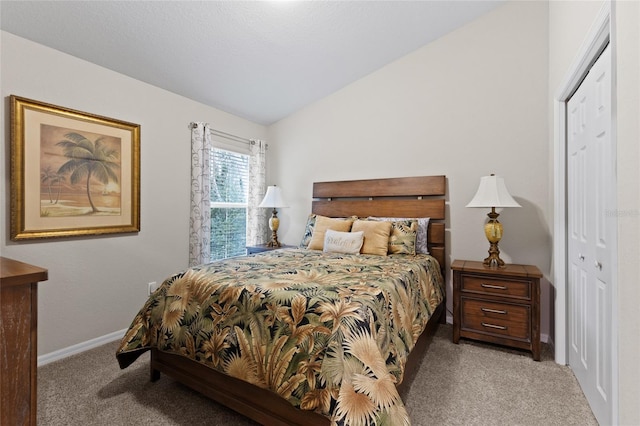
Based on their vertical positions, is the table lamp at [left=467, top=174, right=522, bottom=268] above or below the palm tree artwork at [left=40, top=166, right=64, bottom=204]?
below

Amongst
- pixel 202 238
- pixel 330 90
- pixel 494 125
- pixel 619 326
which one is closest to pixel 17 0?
pixel 202 238

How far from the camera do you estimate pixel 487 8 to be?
2.84 meters

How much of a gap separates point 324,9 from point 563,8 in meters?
1.76

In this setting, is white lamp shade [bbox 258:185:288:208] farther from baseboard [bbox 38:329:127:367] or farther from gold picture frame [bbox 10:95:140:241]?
baseboard [bbox 38:329:127:367]

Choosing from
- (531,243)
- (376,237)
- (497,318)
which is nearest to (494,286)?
(497,318)

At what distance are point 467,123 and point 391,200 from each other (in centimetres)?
109

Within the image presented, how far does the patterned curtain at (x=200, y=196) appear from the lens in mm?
3275

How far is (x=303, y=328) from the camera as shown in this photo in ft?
4.45

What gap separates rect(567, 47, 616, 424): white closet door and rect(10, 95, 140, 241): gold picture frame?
11.0 ft

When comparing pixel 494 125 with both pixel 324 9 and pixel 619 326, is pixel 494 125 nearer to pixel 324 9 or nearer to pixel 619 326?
pixel 324 9

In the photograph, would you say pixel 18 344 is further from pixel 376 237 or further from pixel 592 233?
pixel 592 233

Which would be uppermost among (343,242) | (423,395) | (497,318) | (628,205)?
(628,205)

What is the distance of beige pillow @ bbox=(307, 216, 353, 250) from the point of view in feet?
10.3

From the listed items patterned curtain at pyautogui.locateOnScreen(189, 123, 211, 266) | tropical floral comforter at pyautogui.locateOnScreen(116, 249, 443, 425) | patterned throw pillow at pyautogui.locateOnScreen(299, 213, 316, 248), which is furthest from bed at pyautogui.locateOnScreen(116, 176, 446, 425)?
patterned curtain at pyautogui.locateOnScreen(189, 123, 211, 266)
